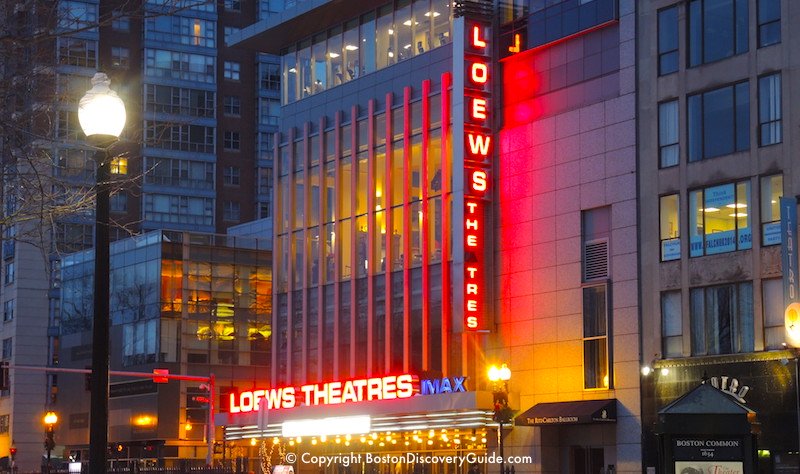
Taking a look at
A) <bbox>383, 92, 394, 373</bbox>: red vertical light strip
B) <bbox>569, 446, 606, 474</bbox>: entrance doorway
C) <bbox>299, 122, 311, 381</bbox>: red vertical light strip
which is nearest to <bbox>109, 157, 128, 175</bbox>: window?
<bbox>299, 122, 311, 381</bbox>: red vertical light strip

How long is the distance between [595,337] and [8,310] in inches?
3268

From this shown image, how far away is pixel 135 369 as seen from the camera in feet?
339

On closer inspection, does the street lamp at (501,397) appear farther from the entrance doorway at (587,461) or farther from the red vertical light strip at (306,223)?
the red vertical light strip at (306,223)

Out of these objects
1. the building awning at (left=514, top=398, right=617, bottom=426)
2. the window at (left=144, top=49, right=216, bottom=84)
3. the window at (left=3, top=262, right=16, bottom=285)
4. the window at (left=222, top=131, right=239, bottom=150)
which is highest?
the window at (left=144, top=49, right=216, bottom=84)

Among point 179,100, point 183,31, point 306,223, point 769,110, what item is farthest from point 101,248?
point 183,31

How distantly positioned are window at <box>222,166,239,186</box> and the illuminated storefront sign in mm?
66581

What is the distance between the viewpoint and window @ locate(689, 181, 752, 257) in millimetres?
48781

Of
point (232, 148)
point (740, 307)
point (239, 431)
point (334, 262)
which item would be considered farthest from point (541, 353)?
point (232, 148)

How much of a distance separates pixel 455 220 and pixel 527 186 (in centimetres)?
345

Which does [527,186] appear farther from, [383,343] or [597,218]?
[383,343]

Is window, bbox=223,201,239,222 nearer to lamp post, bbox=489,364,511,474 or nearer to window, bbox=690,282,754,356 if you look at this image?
lamp post, bbox=489,364,511,474

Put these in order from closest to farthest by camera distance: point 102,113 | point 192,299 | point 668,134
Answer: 1. point 102,113
2. point 668,134
3. point 192,299

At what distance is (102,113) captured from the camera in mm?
16656

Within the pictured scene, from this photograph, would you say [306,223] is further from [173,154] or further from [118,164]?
[173,154]
